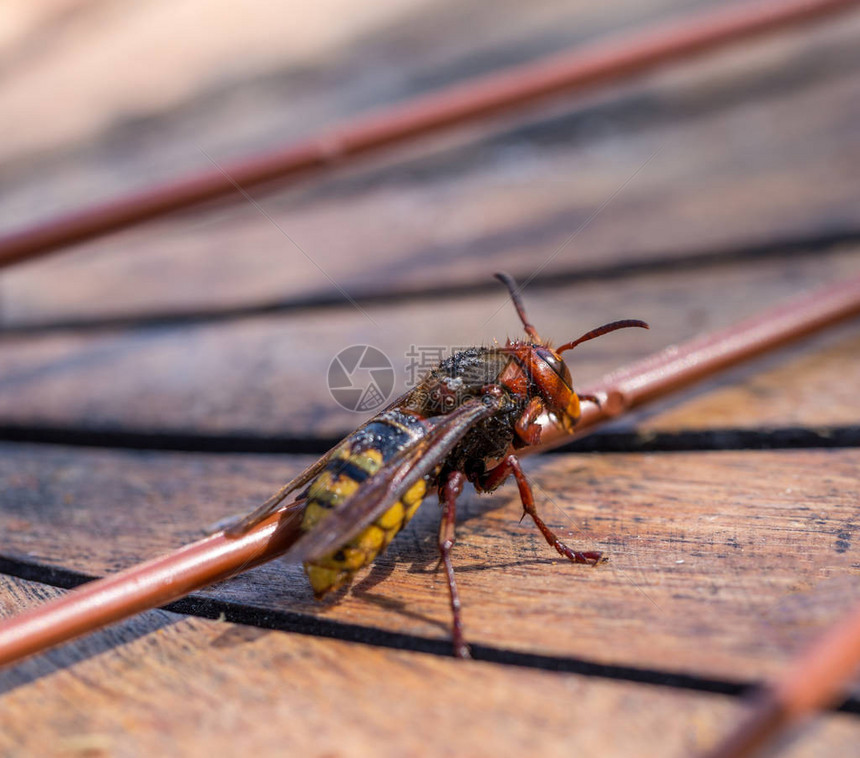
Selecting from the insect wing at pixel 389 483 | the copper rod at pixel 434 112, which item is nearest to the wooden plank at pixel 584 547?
the insect wing at pixel 389 483

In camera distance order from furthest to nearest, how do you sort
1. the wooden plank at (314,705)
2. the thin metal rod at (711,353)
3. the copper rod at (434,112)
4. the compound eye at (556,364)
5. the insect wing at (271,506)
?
the copper rod at (434,112) → the compound eye at (556,364) → the thin metal rod at (711,353) → the insect wing at (271,506) → the wooden plank at (314,705)

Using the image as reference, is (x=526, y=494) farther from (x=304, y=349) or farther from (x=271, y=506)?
(x=304, y=349)

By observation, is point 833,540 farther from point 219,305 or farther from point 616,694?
point 219,305

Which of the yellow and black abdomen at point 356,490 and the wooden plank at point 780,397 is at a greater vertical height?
the wooden plank at point 780,397

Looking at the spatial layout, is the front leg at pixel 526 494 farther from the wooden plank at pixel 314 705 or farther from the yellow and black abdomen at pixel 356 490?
the wooden plank at pixel 314 705

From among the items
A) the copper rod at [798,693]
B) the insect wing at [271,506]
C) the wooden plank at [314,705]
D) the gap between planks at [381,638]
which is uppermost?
the insect wing at [271,506]

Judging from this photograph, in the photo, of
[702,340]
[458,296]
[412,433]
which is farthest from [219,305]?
[702,340]

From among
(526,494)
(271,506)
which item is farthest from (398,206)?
(271,506)
